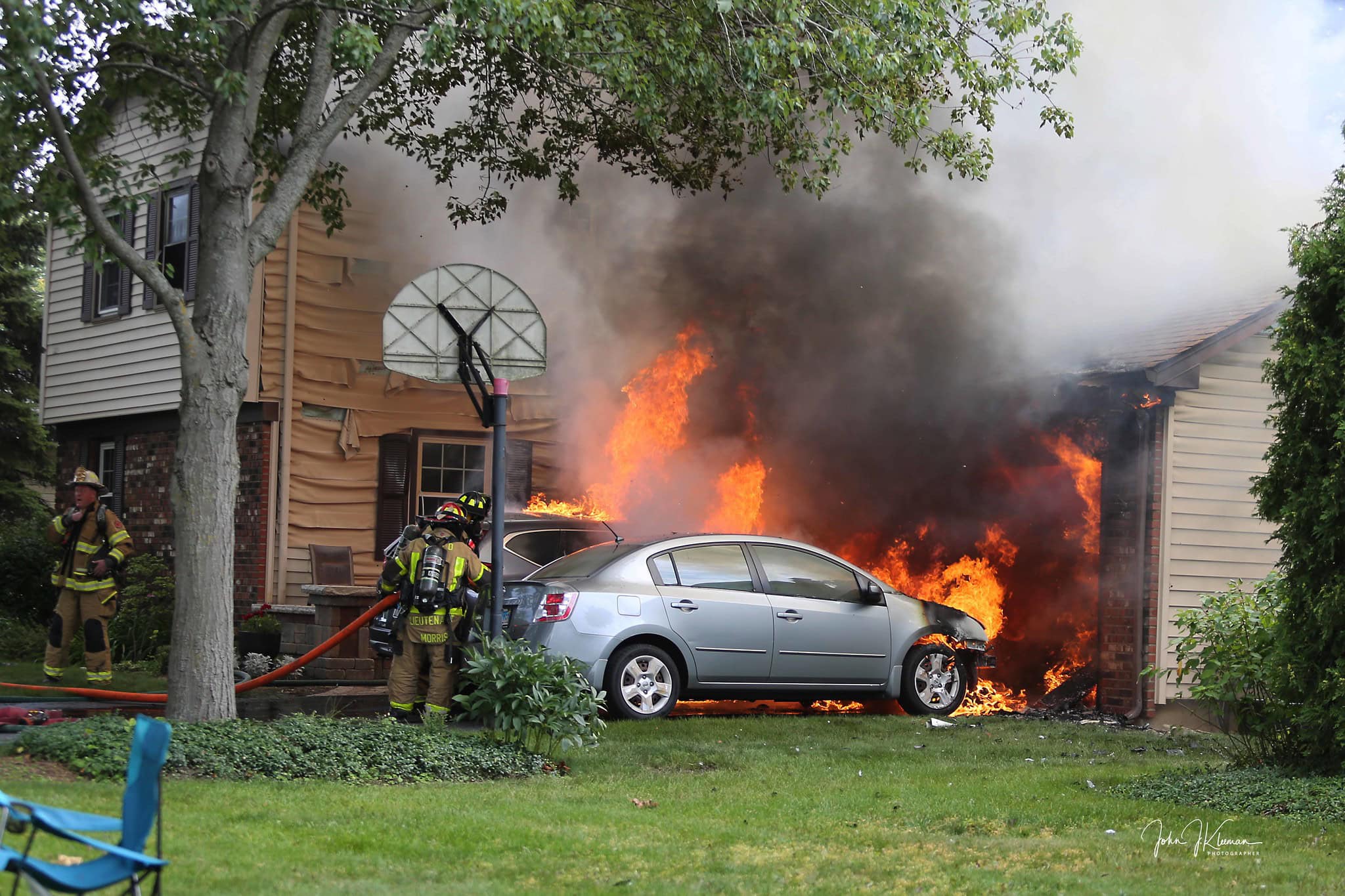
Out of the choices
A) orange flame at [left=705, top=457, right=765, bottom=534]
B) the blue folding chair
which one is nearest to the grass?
orange flame at [left=705, top=457, right=765, bottom=534]

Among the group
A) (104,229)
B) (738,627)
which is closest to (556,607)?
(738,627)

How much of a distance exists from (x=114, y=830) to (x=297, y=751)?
134 inches

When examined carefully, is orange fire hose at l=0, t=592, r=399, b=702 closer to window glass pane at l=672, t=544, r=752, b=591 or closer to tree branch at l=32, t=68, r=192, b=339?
window glass pane at l=672, t=544, r=752, b=591

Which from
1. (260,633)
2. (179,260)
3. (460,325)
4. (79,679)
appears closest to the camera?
(460,325)

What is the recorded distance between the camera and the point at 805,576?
1145 centimetres

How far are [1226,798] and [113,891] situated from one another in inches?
220

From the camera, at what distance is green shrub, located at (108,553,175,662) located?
15.6 meters

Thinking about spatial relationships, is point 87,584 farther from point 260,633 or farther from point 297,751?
point 297,751

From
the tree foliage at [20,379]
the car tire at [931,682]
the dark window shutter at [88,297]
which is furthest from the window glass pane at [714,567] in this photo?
the tree foliage at [20,379]

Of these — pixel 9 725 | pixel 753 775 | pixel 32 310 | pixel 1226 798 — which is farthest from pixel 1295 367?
pixel 32 310

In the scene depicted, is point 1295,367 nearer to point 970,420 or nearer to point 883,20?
point 883,20

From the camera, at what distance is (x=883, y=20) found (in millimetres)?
10852
